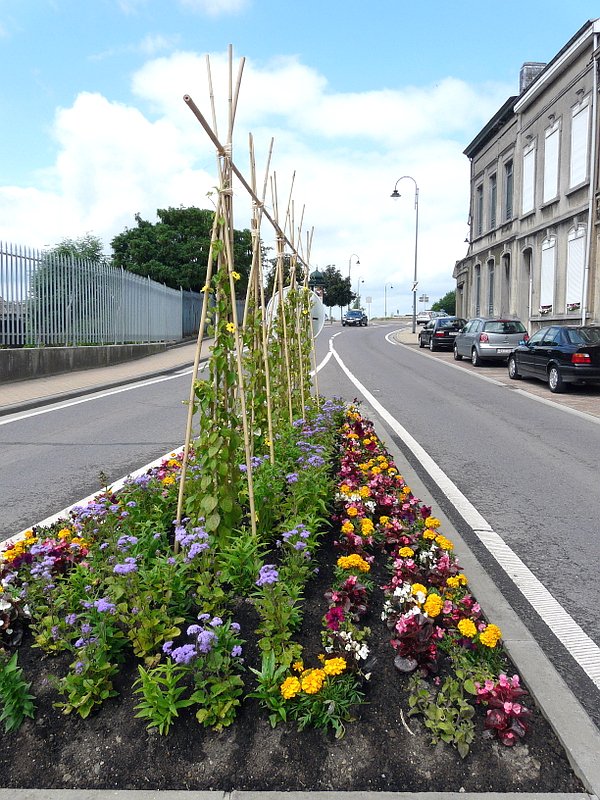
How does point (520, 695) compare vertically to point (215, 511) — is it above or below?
below

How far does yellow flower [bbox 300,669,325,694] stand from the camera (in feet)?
7.84

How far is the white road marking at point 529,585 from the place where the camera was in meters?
3.16

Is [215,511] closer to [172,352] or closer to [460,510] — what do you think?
[460,510]

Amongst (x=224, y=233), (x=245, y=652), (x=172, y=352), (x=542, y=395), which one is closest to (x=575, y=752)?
(x=245, y=652)

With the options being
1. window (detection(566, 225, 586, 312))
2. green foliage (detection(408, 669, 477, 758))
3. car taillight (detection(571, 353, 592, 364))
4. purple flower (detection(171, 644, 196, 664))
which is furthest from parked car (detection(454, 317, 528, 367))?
purple flower (detection(171, 644, 196, 664))

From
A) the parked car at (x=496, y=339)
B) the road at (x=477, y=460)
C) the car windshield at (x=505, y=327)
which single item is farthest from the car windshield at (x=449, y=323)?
the road at (x=477, y=460)

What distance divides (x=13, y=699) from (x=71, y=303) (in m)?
16.2

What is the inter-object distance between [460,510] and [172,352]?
22.3 m

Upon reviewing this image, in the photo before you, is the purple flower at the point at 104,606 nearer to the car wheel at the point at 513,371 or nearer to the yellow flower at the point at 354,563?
the yellow flower at the point at 354,563

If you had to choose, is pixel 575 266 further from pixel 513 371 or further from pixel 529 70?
pixel 529 70

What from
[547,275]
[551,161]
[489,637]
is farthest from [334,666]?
[551,161]

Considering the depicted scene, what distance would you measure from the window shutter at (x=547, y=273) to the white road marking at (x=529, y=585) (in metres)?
20.8

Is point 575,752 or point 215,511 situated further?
point 215,511

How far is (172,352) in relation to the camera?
26641 mm
